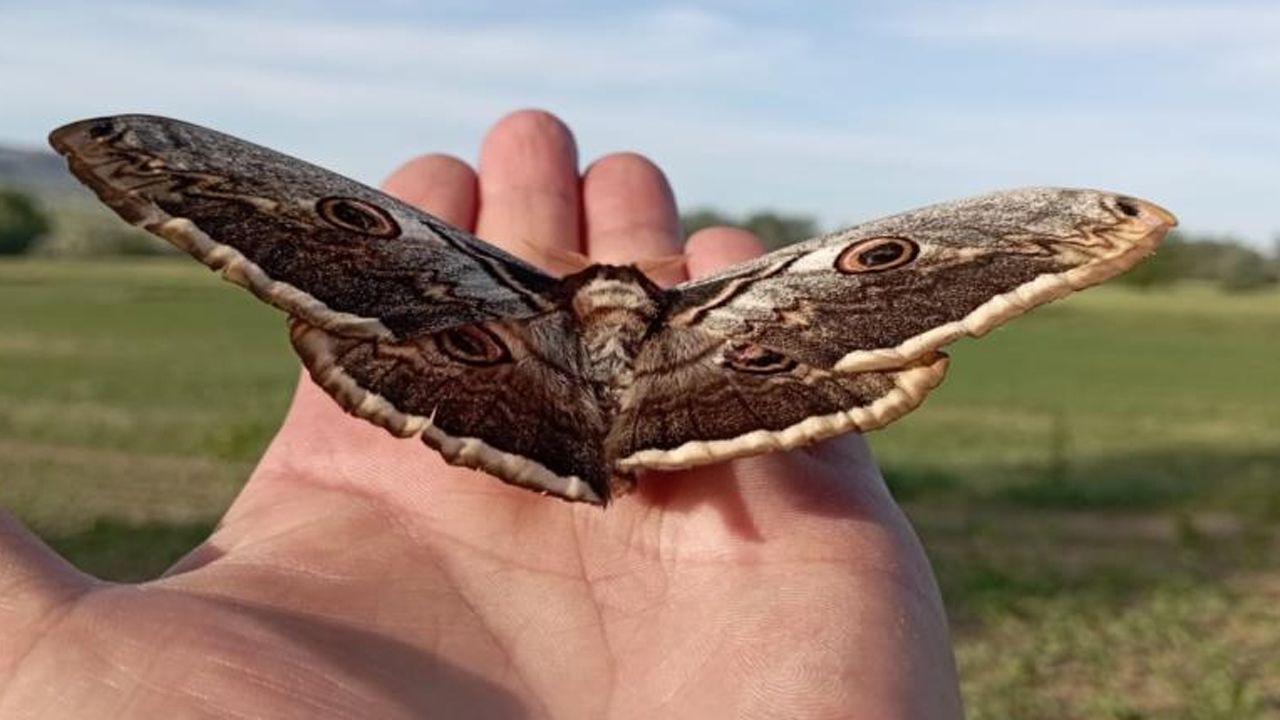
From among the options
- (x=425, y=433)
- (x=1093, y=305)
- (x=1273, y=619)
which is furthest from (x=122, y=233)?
(x=425, y=433)

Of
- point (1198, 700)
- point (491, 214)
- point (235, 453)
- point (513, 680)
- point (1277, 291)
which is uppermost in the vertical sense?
point (491, 214)

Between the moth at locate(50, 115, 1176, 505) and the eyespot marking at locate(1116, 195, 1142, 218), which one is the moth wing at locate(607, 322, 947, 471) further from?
the eyespot marking at locate(1116, 195, 1142, 218)

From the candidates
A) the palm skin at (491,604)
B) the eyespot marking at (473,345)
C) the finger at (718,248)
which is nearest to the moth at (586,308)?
the eyespot marking at (473,345)

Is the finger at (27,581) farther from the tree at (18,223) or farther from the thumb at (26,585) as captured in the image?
the tree at (18,223)

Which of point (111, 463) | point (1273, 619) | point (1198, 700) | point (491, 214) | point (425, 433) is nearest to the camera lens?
point (425, 433)

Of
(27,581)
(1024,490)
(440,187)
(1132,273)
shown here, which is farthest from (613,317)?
(1132,273)

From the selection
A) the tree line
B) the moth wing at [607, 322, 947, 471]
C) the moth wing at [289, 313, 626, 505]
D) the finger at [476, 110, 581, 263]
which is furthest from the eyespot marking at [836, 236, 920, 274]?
the tree line

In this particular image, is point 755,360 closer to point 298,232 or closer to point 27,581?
point 298,232

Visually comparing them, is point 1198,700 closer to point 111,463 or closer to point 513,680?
Result: point 513,680
